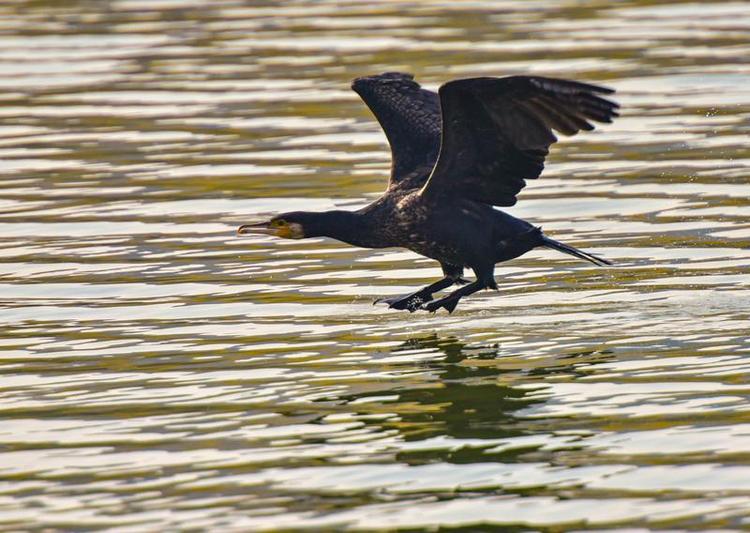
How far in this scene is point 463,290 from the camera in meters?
10.6

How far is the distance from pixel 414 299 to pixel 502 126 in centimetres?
132

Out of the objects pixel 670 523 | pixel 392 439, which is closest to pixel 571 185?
pixel 392 439

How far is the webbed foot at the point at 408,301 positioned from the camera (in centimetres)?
1067

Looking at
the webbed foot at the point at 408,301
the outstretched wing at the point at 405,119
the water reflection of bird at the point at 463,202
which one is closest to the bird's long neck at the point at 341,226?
the water reflection of bird at the point at 463,202

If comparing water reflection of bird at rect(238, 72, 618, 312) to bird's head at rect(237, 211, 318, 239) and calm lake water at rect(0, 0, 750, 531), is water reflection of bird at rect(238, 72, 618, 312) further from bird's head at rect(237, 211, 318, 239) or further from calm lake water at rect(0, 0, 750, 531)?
calm lake water at rect(0, 0, 750, 531)

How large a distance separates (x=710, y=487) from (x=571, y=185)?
301 inches

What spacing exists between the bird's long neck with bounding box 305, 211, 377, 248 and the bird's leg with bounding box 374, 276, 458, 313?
1.39 ft

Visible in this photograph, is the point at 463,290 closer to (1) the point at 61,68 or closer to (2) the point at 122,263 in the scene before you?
(2) the point at 122,263

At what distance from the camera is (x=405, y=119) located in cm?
1152

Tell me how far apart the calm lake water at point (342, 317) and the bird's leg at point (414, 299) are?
111mm

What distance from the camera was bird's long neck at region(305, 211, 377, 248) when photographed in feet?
35.4

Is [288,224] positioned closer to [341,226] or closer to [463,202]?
[341,226]

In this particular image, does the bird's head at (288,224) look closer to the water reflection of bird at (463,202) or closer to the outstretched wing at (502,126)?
the water reflection of bird at (463,202)

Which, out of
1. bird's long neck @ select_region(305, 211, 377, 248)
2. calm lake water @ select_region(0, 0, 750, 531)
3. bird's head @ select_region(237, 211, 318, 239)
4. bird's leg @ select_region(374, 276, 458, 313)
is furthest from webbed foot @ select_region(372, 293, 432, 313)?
bird's head @ select_region(237, 211, 318, 239)
